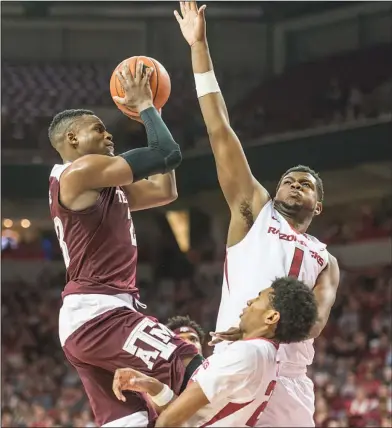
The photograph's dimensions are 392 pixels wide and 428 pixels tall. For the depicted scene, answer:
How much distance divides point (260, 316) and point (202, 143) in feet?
37.6

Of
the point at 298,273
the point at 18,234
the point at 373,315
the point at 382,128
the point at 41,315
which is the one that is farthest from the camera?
the point at 18,234

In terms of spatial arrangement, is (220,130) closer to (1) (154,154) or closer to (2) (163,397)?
(1) (154,154)

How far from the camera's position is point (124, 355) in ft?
11.7

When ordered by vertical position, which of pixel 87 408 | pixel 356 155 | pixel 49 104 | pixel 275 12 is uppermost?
pixel 275 12

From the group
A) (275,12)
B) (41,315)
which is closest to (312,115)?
(275,12)

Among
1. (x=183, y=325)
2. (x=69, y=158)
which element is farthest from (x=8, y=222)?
(x=69, y=158)

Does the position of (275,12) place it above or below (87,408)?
above

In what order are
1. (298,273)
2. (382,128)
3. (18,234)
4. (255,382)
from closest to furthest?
(255,382) < (298,273) < (382,128) < (18,234)

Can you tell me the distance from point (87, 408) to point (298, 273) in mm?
7728

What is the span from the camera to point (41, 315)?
14.2 m

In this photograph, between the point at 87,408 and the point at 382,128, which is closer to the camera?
the point at 87,408

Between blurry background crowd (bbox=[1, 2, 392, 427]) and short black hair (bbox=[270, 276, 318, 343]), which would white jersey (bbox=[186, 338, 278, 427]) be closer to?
short black hair (bbox=[270, 276, 318, 343])

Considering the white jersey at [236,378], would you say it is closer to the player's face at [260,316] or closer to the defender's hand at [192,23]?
the player's face at [260,316]

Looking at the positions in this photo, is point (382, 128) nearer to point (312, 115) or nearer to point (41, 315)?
point (312, 115)
